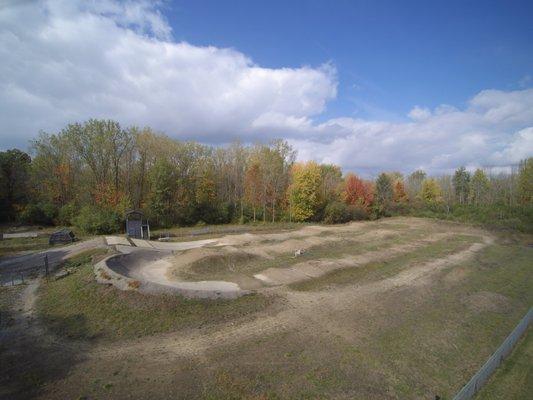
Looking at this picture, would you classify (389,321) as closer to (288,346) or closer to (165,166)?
(288,346)

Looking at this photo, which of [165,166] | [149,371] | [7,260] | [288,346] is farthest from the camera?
[165,166]

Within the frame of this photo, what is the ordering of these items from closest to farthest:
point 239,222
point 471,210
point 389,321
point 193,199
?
point 389,321, point 193,199, point 239,222, point 471,210

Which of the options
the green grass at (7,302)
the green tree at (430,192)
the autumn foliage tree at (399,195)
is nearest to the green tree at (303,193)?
the autumn foliage tree at (399,195)

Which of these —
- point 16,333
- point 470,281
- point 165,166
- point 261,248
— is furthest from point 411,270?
point 165,166

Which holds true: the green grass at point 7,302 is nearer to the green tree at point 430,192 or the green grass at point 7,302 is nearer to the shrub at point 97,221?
the shrub at point 97,221

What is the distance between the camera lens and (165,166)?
44844 millimetres

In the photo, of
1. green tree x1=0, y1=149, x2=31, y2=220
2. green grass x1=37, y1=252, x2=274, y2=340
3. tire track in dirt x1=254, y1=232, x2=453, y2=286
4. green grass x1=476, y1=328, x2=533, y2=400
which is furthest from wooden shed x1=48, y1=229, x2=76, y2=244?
green grass x1=476, y1=328, x2=533, y2=400

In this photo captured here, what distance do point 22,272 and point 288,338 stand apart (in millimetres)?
19908

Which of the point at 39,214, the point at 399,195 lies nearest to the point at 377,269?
the point at 39,214

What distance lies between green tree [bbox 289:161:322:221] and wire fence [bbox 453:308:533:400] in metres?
39.4

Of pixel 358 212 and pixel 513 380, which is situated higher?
pixel 358 212

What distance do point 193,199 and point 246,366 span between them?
4021cm

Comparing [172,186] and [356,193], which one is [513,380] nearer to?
[172,186]

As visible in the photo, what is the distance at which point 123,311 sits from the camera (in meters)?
15.0
